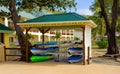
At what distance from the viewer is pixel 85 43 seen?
56.0ft

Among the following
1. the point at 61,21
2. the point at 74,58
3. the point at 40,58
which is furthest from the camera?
the point at 40,58

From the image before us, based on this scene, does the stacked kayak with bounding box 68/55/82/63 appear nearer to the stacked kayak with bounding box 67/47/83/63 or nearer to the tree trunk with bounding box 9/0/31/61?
the stacked kayak with bounding box 67/47/83/63

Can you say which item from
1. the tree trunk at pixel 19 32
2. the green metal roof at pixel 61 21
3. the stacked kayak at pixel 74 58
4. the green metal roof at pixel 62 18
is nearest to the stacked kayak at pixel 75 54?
the stacked kayak at pixel 74 58

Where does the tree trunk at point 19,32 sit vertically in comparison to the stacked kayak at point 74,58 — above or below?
above

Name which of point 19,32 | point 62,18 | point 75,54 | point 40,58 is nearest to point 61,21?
point 62,18

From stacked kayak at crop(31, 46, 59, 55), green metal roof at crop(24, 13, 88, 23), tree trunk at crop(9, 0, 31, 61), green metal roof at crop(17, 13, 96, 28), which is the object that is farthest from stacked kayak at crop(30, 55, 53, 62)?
green metal roof at crop(24, 13, 88, 23)

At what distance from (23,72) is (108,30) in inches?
452

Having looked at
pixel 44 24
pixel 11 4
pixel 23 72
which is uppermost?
pixel 11 4

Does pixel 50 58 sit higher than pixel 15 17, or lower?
lower

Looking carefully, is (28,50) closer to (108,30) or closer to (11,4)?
(11,4)

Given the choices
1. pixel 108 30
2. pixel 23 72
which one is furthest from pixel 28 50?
pixel 108 30

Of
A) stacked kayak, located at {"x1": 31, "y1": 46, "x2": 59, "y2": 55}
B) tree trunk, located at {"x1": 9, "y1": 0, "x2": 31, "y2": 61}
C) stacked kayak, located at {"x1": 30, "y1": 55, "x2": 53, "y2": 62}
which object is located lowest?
stacked kayak, located at {"x1": 30, "y1": 55, "x2": 53, "y2": 62}

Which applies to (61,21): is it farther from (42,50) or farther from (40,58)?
(42,50)

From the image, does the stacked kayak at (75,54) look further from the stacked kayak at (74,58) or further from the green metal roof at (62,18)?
the green metal roof at (62,18)
